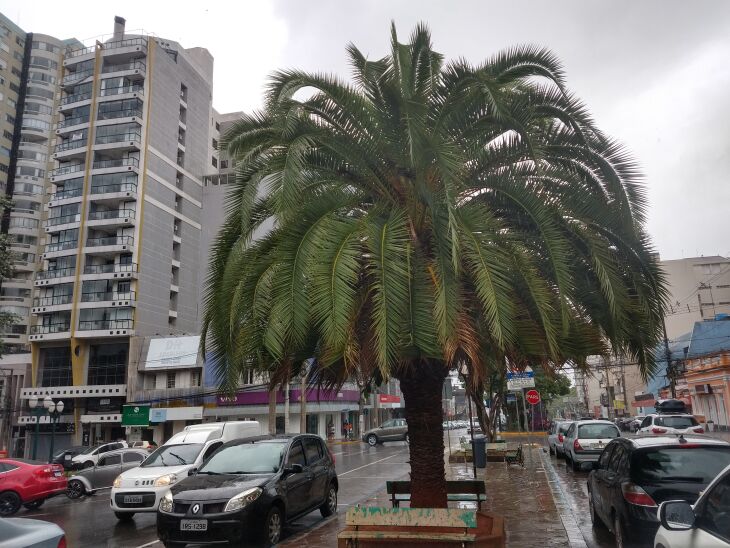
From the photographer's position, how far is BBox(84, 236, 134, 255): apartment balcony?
161 ft

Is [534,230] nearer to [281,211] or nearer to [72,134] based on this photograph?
[281,211]

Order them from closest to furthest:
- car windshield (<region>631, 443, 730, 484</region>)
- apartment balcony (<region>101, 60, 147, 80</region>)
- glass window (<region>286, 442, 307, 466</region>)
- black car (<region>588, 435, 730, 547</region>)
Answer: black car (<region>588, 435, 730, 547</region>) < car windshield (<region>631, 443, 730, 484</region>) < glass window (<region>286, 442, 307, 466</region>) < apartment balcony (<region>101, 60, 147, 80</region>)

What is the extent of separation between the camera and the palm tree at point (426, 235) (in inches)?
271

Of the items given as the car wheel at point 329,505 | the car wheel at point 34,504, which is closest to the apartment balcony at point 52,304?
the car wheel at point 34,504

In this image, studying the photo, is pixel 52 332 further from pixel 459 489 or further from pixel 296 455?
pixel 459 489

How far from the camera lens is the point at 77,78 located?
179 ft

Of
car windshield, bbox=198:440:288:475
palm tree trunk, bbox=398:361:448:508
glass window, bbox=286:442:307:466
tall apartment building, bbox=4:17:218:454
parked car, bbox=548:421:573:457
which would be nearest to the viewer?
palm tree trunk, bbox=398:361:448:508

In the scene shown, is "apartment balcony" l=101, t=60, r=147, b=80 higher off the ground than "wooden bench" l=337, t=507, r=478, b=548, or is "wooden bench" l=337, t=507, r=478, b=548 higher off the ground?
"apartment balcony" l=101, t=60, r=147, b=80

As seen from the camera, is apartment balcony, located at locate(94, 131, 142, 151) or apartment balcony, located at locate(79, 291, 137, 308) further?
apartment balcony, located at locate(94, 131, 142, 151)

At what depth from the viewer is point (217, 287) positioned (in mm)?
8688

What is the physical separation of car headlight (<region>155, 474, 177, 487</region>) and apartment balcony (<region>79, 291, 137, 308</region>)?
130 feet

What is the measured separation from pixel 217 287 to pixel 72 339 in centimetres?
4610

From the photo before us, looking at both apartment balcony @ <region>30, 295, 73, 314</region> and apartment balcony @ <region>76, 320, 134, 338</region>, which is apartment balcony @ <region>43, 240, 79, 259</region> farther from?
apartment balcony @ <region>76, 320, 134, 338</region>

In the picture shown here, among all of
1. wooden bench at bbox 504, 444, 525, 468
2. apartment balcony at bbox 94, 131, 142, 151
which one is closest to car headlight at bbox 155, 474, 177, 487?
wooden bench at bbox 504, 444, 525, 468
